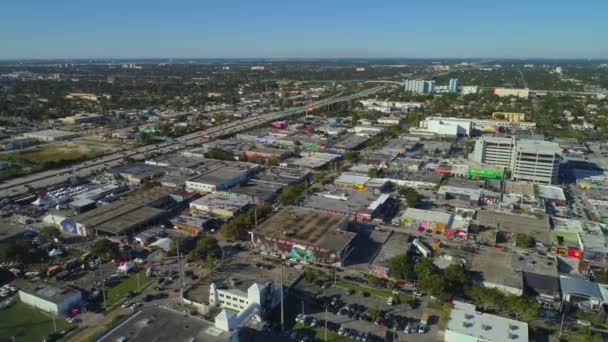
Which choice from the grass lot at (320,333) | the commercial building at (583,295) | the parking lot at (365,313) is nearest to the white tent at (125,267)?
the parking lot at (365,313)

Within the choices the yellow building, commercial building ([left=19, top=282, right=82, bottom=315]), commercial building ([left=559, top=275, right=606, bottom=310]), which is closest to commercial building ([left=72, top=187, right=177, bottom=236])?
commercial building ([left=19, top=282, right=82, bottom=315])

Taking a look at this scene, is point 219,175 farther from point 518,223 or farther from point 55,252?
point 518,223

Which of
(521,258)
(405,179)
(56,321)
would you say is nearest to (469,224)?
(521,258)

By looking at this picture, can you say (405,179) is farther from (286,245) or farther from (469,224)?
(286,245)

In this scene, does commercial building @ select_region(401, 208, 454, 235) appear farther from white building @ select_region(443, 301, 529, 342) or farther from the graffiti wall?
white building @ select_region(443, 301, 529, 342)

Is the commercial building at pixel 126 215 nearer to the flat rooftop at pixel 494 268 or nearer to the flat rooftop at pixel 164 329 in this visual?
the flat rooftop at pixel 164 329

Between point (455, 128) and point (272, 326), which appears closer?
point (272, 326)

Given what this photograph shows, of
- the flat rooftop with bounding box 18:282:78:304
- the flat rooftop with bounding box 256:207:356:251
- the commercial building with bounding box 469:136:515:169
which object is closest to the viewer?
the flat rooftop with bounding box 18:282:78:304
